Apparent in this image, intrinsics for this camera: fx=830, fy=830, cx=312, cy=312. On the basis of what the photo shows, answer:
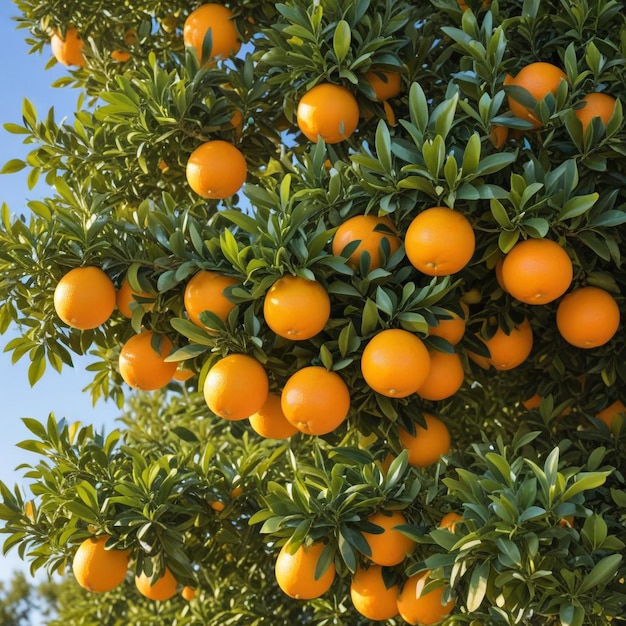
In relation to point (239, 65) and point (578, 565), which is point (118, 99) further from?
point (578, 565)

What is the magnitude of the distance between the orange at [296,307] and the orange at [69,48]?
8.24 feet

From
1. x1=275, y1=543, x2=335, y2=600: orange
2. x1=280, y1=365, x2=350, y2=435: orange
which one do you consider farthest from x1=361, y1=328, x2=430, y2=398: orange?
x1=275, y1=543, x2=335, y2=600: orange

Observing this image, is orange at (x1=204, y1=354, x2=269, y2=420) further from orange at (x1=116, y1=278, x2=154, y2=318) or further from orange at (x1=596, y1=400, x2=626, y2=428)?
orange at (x1=596, y1=400, x2=626, y2=428)

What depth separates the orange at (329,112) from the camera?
10.4ft

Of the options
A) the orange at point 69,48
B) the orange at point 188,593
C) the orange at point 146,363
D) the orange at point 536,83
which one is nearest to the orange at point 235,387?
the orange at point 146,363

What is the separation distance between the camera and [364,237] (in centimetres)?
290

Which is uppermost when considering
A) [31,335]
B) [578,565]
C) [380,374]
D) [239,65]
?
[239,65]

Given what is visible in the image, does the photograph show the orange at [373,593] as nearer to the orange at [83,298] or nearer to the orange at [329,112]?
the orange at [83,298]

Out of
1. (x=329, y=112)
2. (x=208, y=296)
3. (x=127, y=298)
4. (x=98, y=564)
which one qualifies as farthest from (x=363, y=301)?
(x=98, y=564)

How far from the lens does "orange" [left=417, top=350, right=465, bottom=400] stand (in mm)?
2930

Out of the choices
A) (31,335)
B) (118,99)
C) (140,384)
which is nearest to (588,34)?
(118,99)

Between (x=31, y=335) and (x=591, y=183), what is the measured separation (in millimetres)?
2220

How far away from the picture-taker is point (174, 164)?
402cm

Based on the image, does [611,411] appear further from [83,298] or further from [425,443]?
[83,298]
